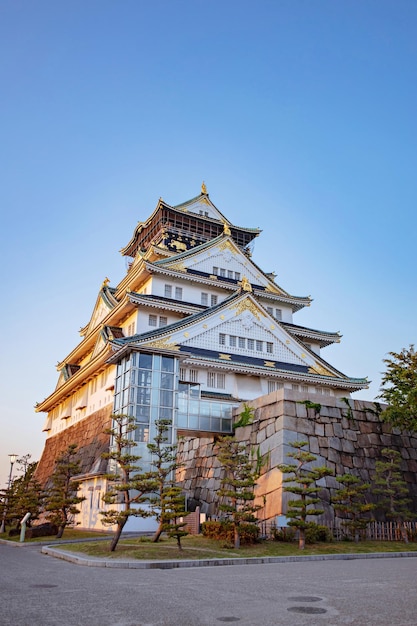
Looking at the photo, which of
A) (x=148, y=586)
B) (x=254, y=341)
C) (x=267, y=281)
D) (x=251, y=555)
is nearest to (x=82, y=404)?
(x=254, y=341)

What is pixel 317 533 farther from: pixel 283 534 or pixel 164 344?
pixel 164 344

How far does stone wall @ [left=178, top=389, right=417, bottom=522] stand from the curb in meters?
4.92

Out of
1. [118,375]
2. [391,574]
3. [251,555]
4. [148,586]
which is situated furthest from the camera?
[118,375]

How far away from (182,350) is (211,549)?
54.4 ft

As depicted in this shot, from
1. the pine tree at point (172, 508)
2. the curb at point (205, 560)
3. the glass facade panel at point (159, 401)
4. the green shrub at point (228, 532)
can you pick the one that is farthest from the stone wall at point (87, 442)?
the curb at point (205, 560)

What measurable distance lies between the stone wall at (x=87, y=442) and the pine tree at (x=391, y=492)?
15276 millimetres

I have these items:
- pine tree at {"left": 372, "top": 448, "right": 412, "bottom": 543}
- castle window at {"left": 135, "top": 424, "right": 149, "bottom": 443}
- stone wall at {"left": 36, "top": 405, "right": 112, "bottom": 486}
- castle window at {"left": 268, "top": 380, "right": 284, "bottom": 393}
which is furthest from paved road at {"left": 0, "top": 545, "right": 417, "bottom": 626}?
castle window at {"left": 268, "top": 380, "right": 284, "bottom": 393}

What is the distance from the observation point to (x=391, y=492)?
22328mm

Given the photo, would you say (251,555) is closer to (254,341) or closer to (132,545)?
(132,545)

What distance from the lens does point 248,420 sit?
28297 mm

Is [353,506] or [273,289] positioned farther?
[273,289]

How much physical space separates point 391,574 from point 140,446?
55.7ft

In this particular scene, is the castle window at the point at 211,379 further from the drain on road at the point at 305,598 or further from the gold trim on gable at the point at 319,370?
the drain on road at the point at 305,598

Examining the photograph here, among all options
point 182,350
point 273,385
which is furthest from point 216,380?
point 273,385
